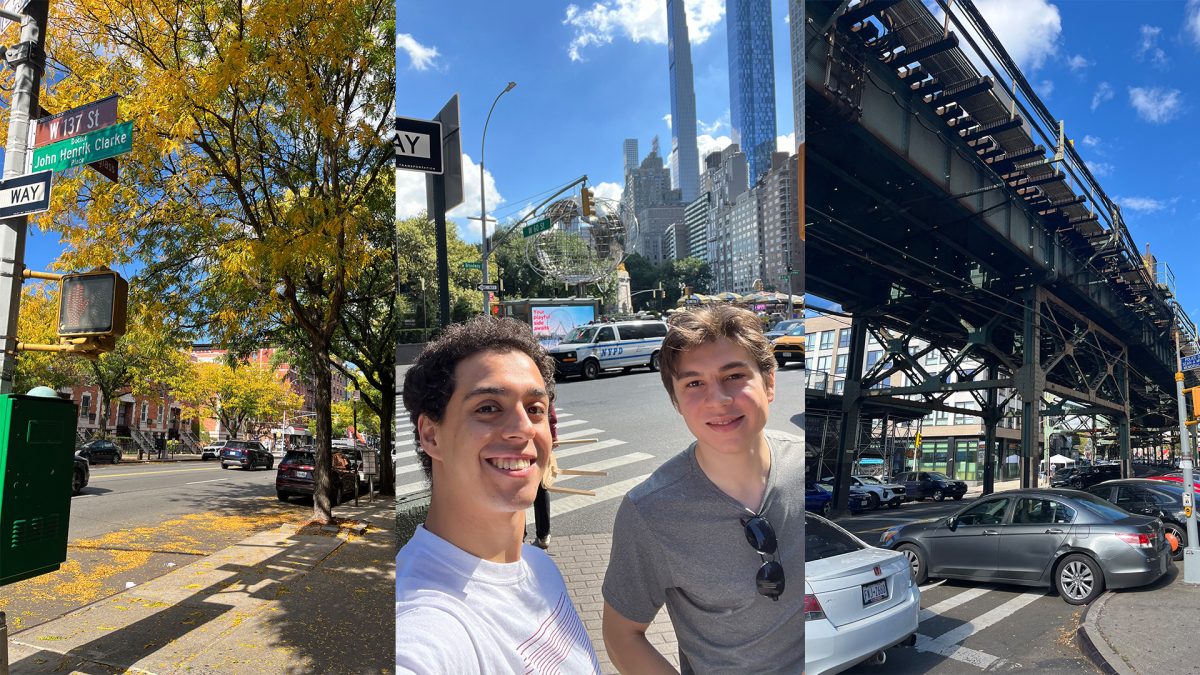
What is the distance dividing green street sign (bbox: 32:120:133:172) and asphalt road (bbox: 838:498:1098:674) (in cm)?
582

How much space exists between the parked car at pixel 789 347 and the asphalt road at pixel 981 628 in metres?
1.23

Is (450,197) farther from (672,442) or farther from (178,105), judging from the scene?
(178,105)

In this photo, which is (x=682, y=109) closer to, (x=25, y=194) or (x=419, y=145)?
(x=419, y=145)

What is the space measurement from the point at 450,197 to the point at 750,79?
2.57 feet

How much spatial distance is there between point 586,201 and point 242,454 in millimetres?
34685

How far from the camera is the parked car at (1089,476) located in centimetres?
349

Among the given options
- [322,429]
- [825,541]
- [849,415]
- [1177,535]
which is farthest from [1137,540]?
[322,429]

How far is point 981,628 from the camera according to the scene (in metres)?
3.03

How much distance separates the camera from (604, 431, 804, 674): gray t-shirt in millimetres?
1473

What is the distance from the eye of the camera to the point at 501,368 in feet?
4.76

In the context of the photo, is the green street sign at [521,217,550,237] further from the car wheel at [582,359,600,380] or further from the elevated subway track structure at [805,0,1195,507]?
the elevated subway track structure at [805,0,1195,507]

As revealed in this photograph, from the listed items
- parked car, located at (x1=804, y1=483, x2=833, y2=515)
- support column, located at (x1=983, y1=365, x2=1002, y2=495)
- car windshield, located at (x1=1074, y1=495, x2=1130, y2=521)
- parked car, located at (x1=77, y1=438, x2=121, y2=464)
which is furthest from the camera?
parked car, located at (x1=77, y1=438, x2=121, y2=464)

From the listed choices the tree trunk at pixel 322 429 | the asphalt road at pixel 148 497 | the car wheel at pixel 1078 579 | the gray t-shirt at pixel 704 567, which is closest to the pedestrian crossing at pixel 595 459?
the gray t-shirt at pixel 704 567

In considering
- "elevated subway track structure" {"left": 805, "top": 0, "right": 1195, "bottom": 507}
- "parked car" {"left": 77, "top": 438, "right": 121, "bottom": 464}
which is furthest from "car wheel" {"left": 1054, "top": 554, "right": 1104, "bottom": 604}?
"parked car" {"left": 77, "top": 438, "right": 121, "bottom": 464}
